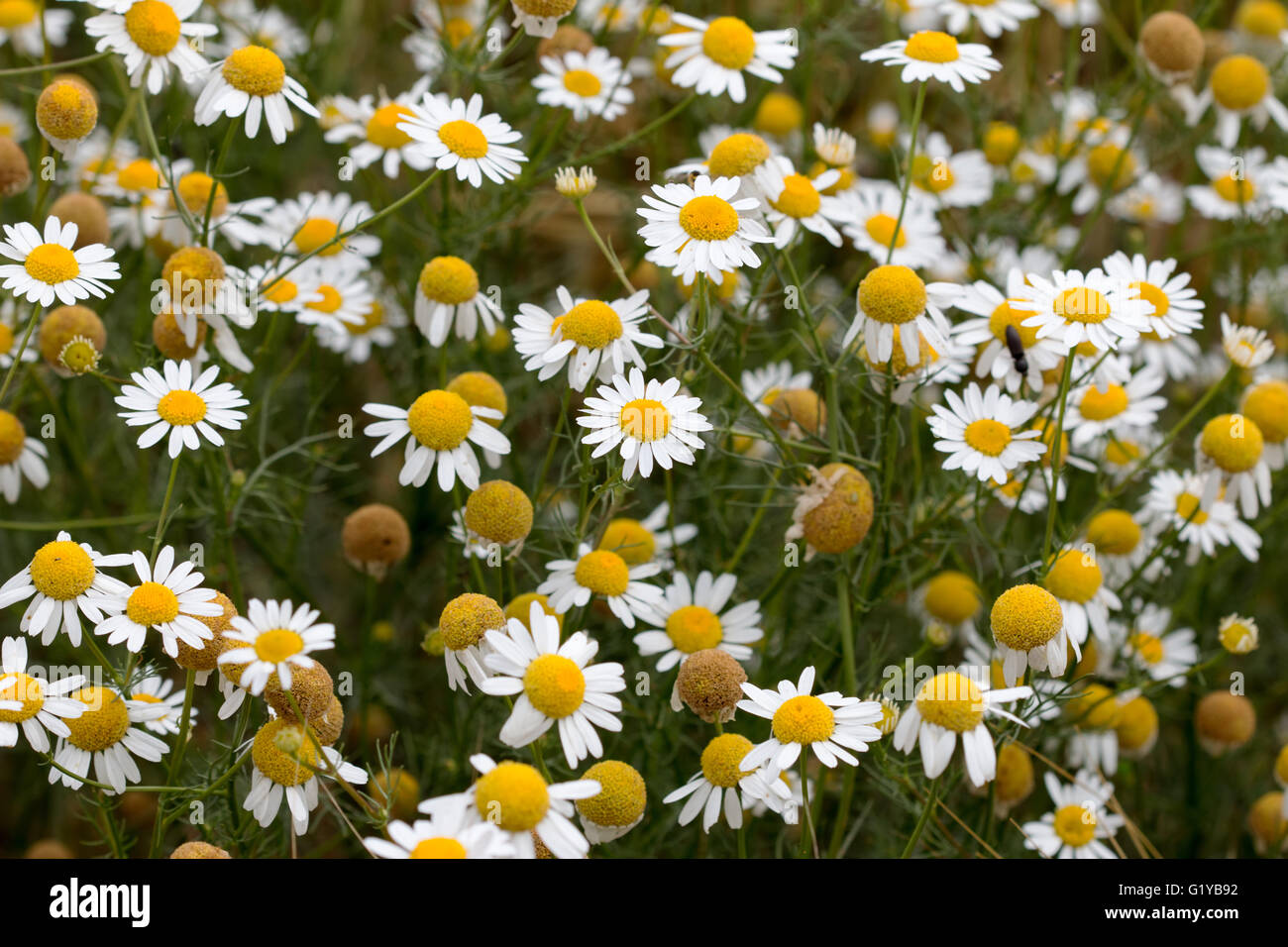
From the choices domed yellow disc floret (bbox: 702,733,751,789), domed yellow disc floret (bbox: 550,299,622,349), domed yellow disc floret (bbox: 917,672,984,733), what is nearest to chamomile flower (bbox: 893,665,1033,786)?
domed yellow disc floret (bbox: 917,672,984,733)

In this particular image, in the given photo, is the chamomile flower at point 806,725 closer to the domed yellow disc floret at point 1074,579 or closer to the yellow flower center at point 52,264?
the domed yellow disc floret at point 1074,579

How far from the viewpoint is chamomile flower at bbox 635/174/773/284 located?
1.37 m

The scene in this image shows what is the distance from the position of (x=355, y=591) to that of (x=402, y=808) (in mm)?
547

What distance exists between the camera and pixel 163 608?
4.15 feet

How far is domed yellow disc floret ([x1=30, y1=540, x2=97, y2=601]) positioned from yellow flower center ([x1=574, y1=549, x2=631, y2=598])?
500 millimetres

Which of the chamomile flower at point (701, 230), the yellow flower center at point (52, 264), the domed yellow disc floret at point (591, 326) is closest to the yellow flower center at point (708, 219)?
the chamomile flower at point (701, 230)

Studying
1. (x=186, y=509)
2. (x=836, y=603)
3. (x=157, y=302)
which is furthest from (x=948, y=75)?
(x=186, y=509)

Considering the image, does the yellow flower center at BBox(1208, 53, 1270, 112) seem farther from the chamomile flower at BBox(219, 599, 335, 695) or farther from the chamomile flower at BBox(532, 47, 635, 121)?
the chamomile flower at BBox(219, 599, 335, 695)

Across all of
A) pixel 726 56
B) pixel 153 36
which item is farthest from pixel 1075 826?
pixel 153 36

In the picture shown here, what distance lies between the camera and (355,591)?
7.07ft

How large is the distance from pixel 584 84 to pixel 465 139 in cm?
31

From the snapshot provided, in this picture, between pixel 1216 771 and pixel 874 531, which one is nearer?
pixel 874 531

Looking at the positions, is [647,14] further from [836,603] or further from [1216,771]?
[1216,771]
